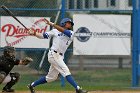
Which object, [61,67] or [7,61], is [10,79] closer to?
[7,61]

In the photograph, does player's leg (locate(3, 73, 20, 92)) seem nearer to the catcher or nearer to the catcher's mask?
the catcher

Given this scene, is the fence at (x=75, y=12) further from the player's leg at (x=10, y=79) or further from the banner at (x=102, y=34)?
the player's leg at (x=10, y=79)

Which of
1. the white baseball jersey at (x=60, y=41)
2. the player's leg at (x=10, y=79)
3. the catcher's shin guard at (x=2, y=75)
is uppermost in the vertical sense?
the white baseball jersey at (x=60, y=41)

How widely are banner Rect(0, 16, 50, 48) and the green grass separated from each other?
3.23ft

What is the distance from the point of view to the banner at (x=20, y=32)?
14406mm

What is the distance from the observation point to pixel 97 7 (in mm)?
14805

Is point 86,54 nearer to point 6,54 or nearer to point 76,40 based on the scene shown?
point 76,40

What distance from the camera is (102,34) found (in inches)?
572

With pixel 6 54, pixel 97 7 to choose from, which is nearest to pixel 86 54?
pixel 97 7

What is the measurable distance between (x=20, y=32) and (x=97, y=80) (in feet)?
8.33

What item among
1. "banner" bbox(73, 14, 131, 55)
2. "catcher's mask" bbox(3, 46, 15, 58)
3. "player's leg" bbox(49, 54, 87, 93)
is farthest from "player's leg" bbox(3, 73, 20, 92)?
"banner" bbox(73, 14, 131, 55)

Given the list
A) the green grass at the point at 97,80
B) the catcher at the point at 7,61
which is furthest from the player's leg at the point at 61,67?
the green grass at the point at 97,80

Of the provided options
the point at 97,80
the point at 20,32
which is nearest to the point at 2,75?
the point at 20,32

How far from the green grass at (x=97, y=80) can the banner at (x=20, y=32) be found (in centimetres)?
98
